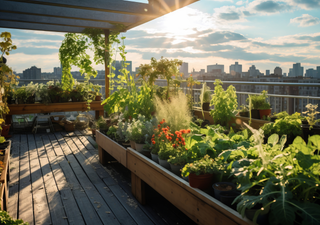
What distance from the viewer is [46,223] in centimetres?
Answer: 219

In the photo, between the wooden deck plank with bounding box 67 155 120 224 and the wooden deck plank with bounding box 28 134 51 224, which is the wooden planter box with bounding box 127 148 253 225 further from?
the wooden deck plank with bounding box 28 134 51 224

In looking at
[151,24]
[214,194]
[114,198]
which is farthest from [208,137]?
[151,24]

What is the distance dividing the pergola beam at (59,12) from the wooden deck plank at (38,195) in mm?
2456

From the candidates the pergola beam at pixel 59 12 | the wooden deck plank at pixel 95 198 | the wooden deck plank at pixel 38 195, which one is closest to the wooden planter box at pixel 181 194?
the wooden deck plank at pixel 95 198

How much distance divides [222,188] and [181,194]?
14.1 inches

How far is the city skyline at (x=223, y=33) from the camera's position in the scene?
3473 millimetres

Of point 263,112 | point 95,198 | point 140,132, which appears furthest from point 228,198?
point 263,112

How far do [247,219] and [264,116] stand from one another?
2.37 m

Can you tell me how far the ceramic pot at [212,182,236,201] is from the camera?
4.93ft

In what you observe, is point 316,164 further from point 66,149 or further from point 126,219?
point 66,149

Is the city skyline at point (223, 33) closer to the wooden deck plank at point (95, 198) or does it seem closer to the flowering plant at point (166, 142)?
the flowering plant at point (166, 142)

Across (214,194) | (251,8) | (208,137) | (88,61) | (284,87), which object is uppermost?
(251,8)

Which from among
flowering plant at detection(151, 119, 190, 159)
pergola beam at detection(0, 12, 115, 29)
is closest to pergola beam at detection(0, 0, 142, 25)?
pergola beam at detection(0, 12, 115, 29)

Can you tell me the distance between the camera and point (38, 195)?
2.75 metres
